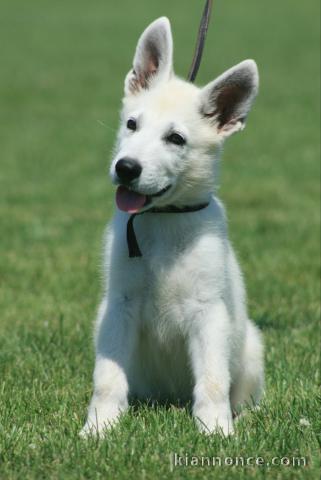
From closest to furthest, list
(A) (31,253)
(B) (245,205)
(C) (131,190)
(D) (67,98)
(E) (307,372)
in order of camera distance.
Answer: (C) (131,190)
(E) (307,372)
(A) (31,253)
(B) (245,205)
(D) (67,98)

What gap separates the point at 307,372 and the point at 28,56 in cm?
2374

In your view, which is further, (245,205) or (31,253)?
(245,205)

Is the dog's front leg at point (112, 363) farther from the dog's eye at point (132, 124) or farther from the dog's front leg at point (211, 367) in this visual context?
the dog's eye at point (132, 124)

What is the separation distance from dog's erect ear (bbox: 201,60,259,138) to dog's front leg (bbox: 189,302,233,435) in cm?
94

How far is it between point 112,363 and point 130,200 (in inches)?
31.8

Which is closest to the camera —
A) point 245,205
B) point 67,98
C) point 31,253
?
point 31,253

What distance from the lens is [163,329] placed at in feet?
14.0

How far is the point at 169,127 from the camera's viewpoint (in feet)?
13.8

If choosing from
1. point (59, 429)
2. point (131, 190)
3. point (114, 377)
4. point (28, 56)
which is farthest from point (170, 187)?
point (28, 56)

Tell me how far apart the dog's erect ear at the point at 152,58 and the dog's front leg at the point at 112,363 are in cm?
121

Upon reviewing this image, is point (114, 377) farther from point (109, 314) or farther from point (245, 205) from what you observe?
point (245, 205)

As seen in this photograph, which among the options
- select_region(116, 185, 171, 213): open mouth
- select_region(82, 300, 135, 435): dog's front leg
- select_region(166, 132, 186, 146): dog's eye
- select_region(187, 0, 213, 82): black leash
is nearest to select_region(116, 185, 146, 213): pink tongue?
select_region(116, 185, 171, 213): open mouth

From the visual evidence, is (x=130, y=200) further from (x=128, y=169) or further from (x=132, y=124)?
(x=132, y=124)

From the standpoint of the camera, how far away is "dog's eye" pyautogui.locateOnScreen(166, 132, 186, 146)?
4211 mm
